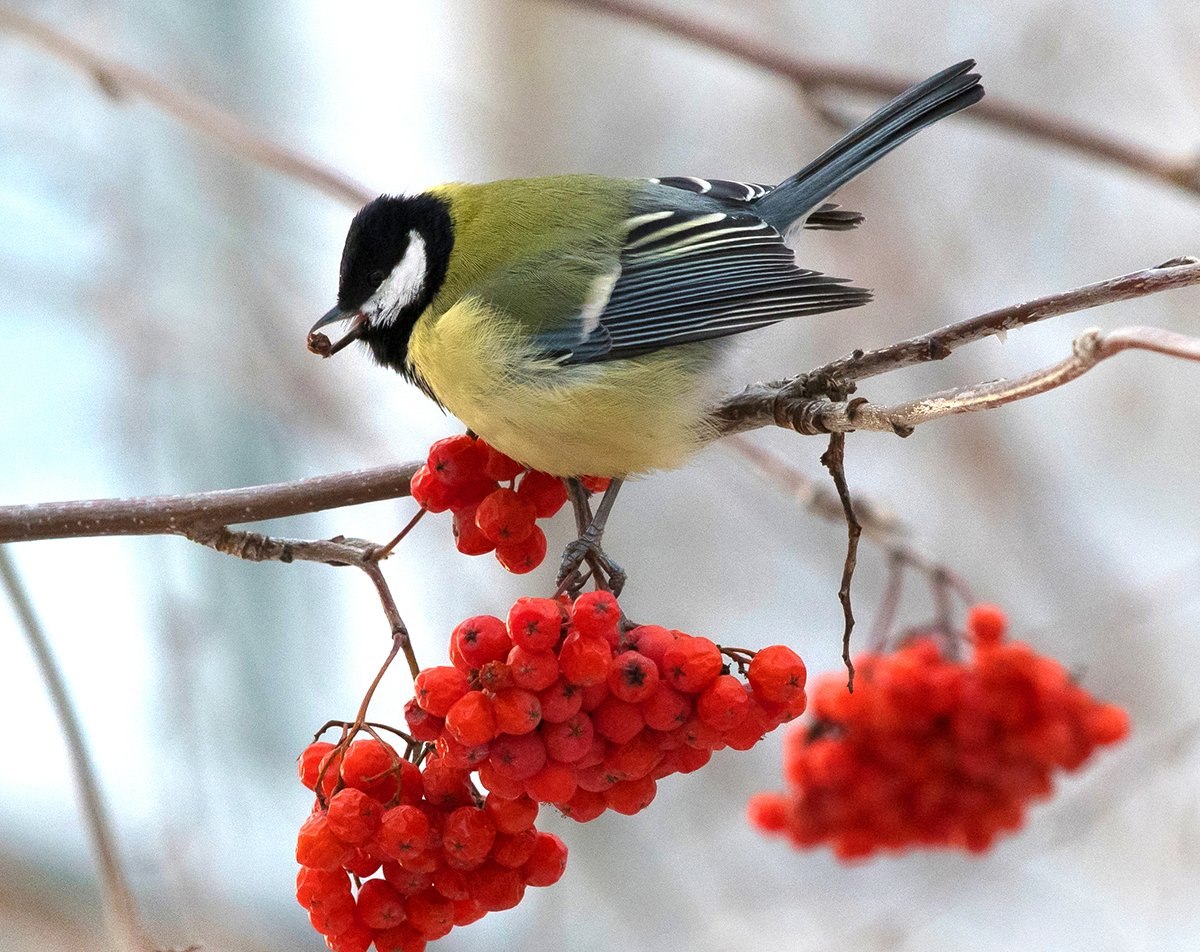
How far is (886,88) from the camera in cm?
261

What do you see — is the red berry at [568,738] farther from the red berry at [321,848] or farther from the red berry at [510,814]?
the red berry at [321,848]

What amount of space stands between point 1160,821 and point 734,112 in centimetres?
348

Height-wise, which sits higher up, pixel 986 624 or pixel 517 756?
pixel 986 624

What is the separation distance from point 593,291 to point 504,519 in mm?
707

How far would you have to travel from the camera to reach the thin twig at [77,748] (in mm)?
1594

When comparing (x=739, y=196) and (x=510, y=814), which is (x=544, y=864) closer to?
(x=510, y=814)

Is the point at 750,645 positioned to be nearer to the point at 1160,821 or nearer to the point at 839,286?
the point at 1160,821

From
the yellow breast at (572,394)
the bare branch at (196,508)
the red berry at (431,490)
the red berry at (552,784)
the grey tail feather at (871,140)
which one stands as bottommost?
the red berry at (552,784)

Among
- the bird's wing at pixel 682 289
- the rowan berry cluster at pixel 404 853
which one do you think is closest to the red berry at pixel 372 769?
the rowan berry cluster at pixel 404 853

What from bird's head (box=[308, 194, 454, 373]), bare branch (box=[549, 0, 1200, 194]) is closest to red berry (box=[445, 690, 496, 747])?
bird's head (box=[308, 194, 454, 373])

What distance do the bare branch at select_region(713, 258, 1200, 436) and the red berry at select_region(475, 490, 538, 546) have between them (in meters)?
0.37

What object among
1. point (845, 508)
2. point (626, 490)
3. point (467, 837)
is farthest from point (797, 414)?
point (626, 490)

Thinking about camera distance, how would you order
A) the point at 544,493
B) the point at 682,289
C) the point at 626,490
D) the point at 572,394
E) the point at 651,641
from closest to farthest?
the point at 651,641 → the point at 544,493 → the point at 572,394 → the point at 682,289 → the point at 626,490

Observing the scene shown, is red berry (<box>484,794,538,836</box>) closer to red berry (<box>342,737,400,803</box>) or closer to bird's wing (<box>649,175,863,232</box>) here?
red berry (<box>342,737,400,803</box>)
